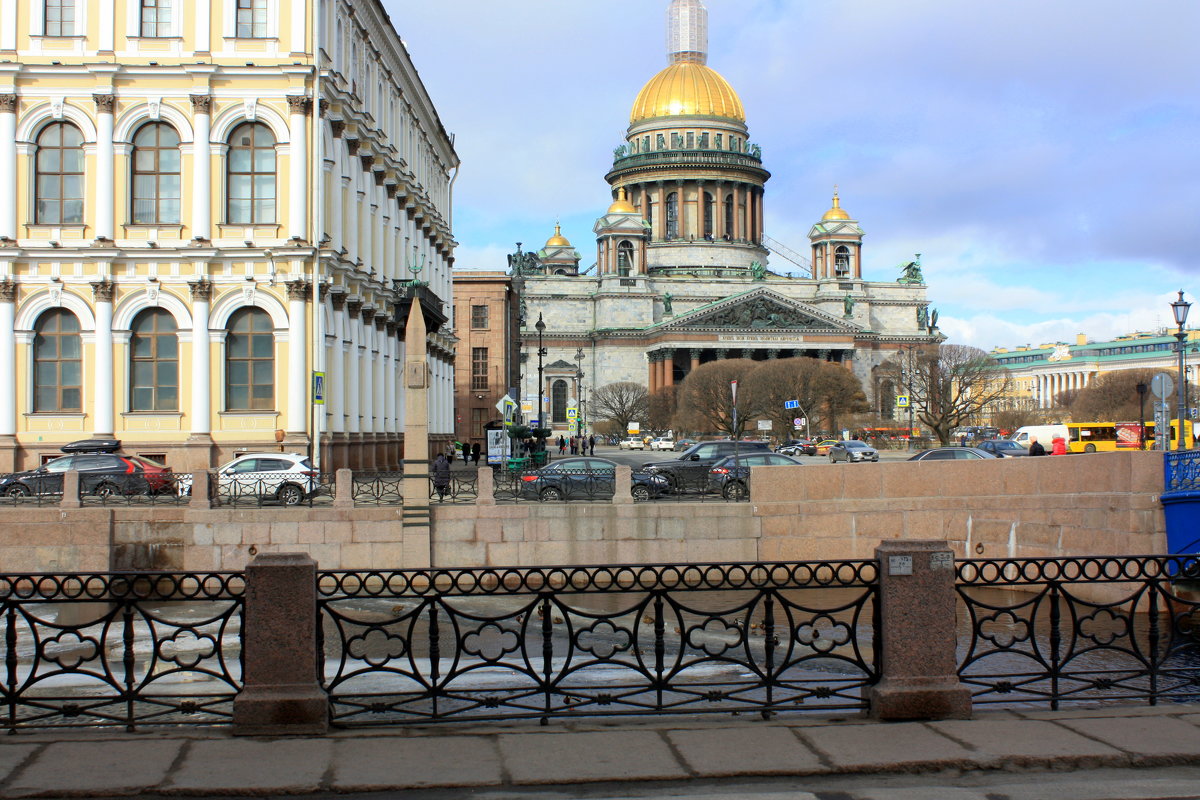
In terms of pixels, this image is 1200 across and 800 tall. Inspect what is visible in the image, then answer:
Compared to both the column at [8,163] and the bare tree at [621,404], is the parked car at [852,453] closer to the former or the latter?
the column at [8,163]

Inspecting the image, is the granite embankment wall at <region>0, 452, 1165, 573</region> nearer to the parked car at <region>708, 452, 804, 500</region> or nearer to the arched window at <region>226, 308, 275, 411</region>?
the parked car at <region>708, 452, 804, 500</region>

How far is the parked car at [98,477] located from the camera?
25578 mm

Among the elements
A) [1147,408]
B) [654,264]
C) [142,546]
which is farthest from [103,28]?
[654,264]

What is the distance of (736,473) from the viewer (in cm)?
2689

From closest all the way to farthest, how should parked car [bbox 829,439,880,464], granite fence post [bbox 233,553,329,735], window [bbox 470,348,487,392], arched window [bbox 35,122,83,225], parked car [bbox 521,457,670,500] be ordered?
granite fence post [bbox 233,553,329,735] → parked car [bbox 521,457,670,500] → arched window [bbox 35,122,83,225] → parked car [bbox 829,439,880,464] → window [bbox 470,348,487,392]

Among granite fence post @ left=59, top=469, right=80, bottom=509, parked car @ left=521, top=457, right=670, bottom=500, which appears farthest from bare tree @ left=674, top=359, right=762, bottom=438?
granite fence post @ left=59, top=469, right=80, bottom=509

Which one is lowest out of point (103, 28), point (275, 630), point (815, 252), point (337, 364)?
point (275, 630)

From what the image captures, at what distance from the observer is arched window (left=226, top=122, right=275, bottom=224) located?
33.0 meters

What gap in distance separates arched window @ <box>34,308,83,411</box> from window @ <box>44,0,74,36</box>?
7.22m

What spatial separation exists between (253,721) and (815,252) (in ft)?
411

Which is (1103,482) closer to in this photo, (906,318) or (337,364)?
(337,364)

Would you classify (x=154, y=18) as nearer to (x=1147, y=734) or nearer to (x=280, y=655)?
(x=280, y=655)

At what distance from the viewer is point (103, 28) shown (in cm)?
3238

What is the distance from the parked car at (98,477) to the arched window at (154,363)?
4890 millimetres
